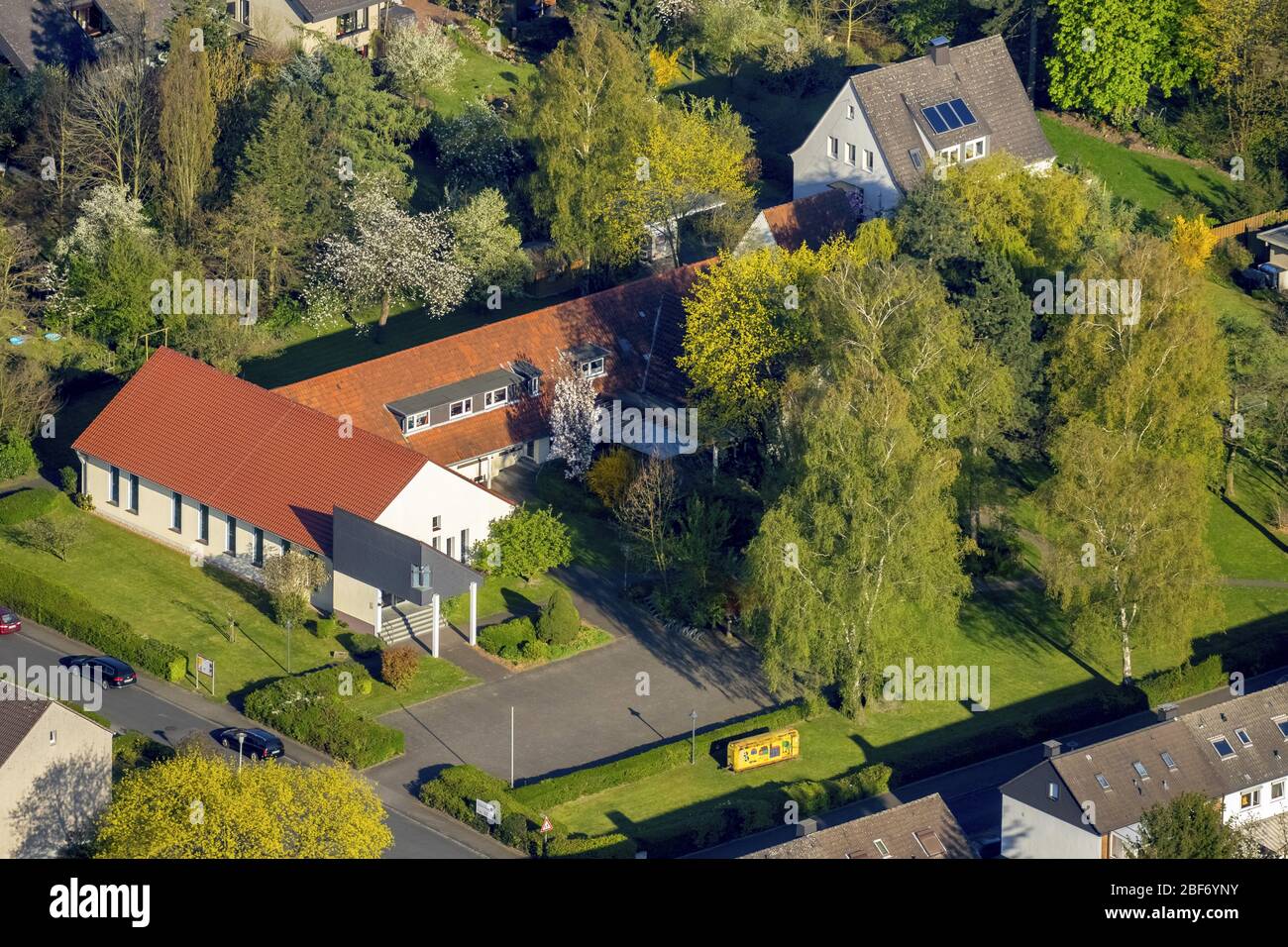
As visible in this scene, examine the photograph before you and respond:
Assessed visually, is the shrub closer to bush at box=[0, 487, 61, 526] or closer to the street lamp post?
the street lamp post

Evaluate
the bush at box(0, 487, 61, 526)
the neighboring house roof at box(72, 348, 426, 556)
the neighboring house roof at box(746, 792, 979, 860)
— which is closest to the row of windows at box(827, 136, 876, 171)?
the neighboring house roof at box(72, 348, 426, 556)

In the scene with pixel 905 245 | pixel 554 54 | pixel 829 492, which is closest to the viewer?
pixel 829 492

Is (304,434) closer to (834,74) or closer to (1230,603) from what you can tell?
(1230,603)

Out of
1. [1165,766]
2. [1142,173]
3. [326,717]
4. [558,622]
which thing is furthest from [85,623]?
[1142,173]

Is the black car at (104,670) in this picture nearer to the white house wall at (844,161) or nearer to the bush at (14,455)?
the bush at (14,455)

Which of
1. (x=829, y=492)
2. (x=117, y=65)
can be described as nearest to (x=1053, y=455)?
(x=829, y=492)

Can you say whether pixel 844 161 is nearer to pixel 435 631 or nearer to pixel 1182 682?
pixel 1182 682
